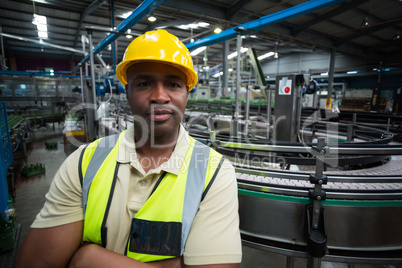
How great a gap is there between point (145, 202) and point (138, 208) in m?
0.05

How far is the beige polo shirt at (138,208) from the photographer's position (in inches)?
34.5

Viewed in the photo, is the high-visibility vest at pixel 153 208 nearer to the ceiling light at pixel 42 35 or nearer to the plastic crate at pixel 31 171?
the plastic crate at pixel 31 171

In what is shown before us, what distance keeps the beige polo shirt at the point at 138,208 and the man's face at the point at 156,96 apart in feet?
0.59

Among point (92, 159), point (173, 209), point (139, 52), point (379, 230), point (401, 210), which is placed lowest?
point (379, 230)

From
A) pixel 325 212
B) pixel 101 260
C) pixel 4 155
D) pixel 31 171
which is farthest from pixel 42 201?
Result: pixel 325 212

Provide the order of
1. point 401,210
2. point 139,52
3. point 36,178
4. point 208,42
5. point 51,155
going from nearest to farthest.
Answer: point 139,52 → point 401,210 → point 208,42 → point 36,178 → point 51,155

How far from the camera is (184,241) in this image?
35.0 inches

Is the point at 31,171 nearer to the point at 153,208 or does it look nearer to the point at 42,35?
the point at 153,208

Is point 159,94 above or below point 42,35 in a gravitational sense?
below

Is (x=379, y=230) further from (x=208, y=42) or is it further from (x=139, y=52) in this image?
(x=208, y=42)

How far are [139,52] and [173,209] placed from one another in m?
0.73

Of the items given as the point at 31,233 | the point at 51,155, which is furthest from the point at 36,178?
the point at 31,233

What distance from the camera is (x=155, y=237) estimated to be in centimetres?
88

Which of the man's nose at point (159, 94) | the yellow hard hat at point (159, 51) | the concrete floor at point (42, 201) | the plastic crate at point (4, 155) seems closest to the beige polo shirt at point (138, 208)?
the man's nose at point (159, 94)
